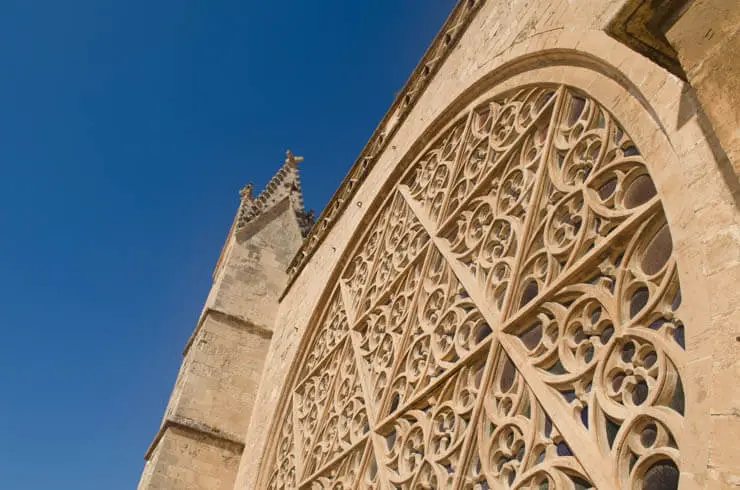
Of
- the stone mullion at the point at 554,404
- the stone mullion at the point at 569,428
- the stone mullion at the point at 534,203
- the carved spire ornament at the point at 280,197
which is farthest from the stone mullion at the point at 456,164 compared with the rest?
the carved spire ornament at the point at 280,197

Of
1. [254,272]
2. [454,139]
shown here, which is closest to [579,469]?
[454,139]

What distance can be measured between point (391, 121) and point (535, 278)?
4236mm

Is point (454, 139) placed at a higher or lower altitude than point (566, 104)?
higher

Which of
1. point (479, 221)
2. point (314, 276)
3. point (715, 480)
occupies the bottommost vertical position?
point (715, 480)

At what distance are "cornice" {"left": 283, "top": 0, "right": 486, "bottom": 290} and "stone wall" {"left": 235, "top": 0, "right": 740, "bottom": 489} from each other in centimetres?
→ 21

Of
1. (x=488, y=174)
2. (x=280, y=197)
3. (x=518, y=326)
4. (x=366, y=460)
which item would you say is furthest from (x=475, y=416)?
(x=280, y=197)

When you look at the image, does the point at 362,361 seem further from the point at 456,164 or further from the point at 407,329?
the point at 456,164

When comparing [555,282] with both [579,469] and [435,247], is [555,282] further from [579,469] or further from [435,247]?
[435,247]

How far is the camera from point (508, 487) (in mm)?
2941

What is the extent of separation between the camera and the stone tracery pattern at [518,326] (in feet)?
8.14

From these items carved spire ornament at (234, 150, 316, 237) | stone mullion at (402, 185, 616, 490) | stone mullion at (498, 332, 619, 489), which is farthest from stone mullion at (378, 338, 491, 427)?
carved spire ornament at (234, 150, 316, 237)

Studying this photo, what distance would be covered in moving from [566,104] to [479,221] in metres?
0.96

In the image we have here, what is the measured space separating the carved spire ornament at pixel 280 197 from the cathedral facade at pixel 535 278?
3.48 metres

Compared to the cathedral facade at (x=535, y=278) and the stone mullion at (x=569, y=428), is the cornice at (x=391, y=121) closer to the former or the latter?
the cathedral facade at (x=535, y=278)
